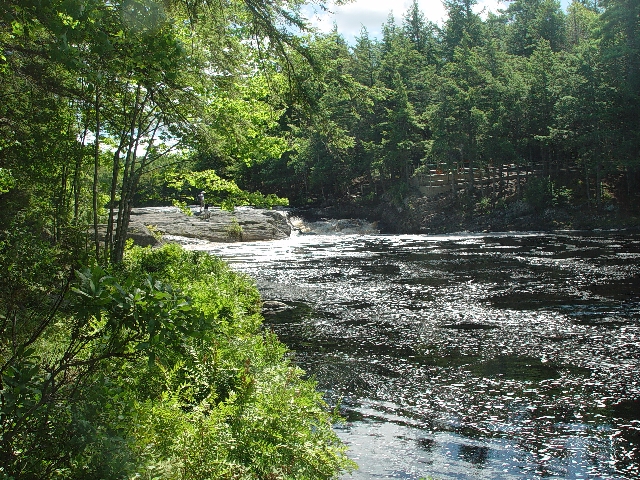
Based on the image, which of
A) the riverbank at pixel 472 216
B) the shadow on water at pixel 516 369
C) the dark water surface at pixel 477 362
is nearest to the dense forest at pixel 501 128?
Answer: the riverbank at pixel 472 216

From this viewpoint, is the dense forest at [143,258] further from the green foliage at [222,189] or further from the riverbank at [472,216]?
the riverbank at [472,216]

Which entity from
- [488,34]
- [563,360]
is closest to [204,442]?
[563,360]

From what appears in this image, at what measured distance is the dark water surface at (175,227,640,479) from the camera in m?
6.64

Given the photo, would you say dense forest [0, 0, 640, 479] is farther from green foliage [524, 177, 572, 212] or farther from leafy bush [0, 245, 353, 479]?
green foliage [524, 177, 572, 212]

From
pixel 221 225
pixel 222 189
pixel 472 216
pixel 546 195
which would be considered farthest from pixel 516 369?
pixel 472 216

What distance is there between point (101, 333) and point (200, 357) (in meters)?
3.02

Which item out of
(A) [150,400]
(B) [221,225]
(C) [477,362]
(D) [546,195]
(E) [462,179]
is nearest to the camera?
(A) [150,400]

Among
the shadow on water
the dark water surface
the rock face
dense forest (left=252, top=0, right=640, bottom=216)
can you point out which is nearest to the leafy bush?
the dark water surface

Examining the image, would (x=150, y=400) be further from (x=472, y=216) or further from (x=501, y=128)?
(x=501, y=128)

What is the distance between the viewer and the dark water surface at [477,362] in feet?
21.8

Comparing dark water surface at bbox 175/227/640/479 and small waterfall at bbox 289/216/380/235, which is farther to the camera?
small waterfall at bbox 289/216/380/235

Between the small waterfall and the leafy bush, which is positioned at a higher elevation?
the leafy bush

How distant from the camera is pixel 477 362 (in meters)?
10.2

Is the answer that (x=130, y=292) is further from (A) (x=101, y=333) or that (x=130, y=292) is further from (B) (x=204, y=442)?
(B) (x=204, y=442)
